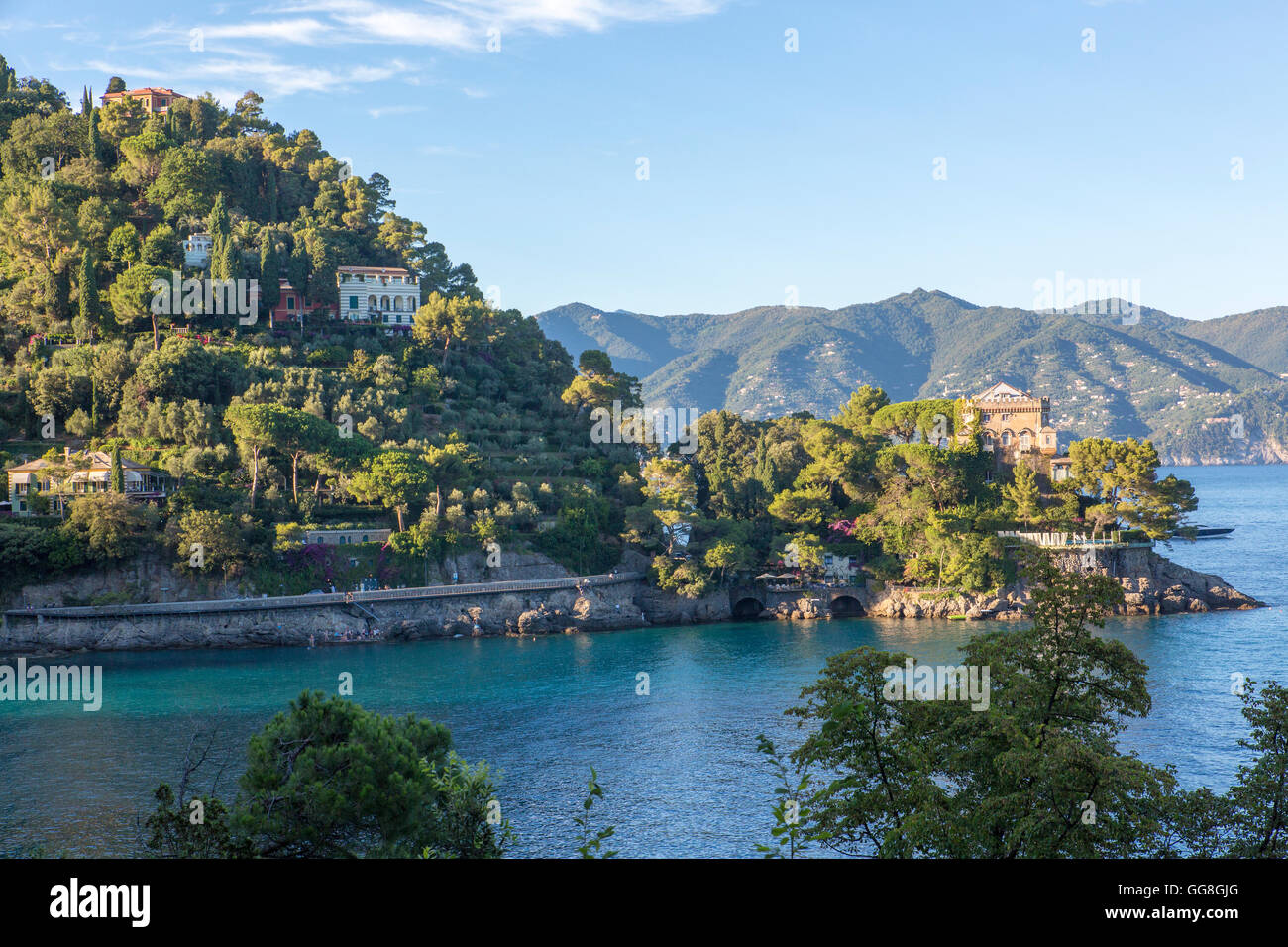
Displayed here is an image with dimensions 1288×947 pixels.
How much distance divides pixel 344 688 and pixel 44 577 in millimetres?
20320

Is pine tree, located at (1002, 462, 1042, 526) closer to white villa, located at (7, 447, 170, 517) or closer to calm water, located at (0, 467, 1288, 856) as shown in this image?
calm water, located at (0, 467, 1288, 856)

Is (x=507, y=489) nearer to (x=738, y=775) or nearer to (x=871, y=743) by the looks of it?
(x=738, y=775)

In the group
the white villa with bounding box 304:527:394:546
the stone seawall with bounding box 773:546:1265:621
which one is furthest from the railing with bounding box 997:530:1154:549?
the white villa with bounding box 304:527:394:546

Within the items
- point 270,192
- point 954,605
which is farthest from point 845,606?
point 270,192

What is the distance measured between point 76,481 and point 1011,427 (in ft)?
195

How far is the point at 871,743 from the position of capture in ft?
61.6

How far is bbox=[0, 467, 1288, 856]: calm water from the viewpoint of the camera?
31672mm

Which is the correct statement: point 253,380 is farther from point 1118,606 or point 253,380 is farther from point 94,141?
point 1118,606

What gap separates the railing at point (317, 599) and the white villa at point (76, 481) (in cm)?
645

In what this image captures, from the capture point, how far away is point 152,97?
9444 cm

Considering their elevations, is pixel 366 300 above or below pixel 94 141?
below

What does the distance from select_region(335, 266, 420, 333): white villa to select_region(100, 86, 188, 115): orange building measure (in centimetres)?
2565

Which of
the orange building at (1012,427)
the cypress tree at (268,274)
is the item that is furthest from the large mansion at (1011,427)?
the cypress tree at (268,274)
